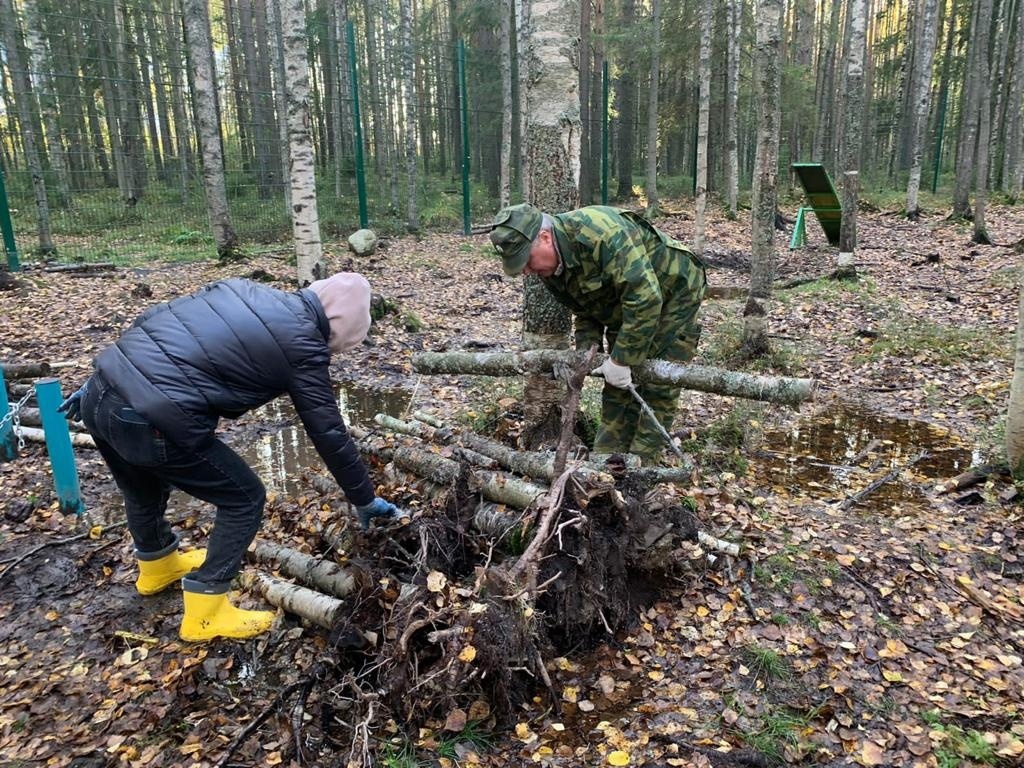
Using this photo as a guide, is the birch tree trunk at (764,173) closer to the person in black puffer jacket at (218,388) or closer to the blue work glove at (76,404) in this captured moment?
the person in black puffer jacket at (218,388)

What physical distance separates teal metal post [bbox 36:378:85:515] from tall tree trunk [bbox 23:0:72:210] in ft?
35.3

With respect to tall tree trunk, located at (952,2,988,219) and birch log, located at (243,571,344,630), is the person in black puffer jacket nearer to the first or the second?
birch log, located at (243,571,344,630)

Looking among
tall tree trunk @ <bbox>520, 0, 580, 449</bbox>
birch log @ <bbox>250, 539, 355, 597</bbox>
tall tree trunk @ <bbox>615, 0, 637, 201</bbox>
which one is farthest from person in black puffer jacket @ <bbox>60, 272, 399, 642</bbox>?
tall tree trunk @ <bbox>615, 0, 637, 201</bbox>

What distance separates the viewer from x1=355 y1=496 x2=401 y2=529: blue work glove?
329 centimetres

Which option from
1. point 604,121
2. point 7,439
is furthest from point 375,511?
point 604,121

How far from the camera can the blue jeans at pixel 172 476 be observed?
112 inches

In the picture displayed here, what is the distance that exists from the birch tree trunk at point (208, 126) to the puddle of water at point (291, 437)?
7.00m

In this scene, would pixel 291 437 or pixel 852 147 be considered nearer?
pixel 291 437

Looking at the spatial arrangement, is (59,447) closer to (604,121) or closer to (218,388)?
(218,388)

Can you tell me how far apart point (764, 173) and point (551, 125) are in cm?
343

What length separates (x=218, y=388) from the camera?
2871 mm

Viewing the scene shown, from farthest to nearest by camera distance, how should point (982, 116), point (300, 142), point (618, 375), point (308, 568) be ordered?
point (982, 116) < point (300, 142) < point (618, 375) < point (308, 568)

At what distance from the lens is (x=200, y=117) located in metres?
12.2

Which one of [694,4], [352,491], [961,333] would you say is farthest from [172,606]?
[694,4]
